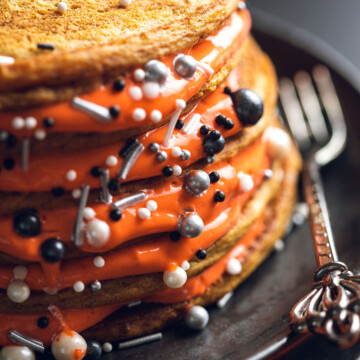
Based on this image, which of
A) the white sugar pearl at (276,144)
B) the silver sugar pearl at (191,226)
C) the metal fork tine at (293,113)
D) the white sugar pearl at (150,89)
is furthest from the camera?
the metal fork tine at (293,113)

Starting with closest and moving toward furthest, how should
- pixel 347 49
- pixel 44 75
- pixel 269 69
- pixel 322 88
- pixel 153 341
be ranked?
pixel 44 75
pixel 153 341
pixel 269 69
pixel 322 88
pixel 347 49

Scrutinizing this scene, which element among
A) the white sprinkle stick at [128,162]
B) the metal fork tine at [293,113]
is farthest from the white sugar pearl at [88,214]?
the metal fork tine at [293,113]

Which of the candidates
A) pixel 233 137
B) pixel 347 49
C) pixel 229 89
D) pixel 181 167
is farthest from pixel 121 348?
pixel 347 49

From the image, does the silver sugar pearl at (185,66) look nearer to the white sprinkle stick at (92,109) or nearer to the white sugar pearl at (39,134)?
the white sprinkle stick at (92,109)

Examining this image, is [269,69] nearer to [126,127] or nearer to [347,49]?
[126,127]

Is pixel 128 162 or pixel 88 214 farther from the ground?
pixel 128 162

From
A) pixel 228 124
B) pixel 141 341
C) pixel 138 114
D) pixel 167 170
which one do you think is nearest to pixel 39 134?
pixel 138 114

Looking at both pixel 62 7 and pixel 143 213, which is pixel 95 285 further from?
pixel 62 7
